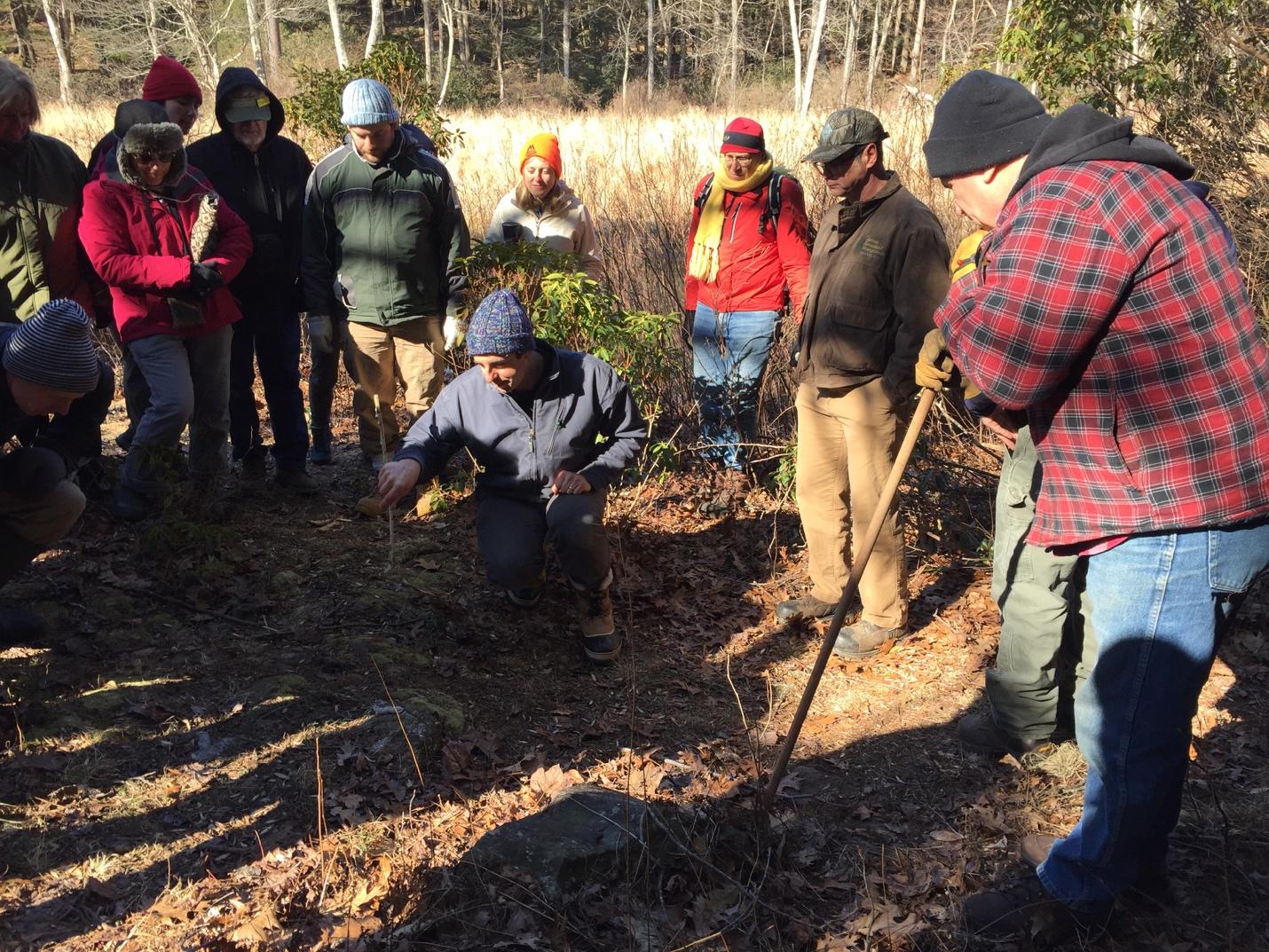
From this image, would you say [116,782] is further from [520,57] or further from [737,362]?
[520,57]

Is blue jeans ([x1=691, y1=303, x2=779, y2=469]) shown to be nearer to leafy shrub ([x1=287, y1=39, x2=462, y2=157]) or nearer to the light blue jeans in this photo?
the light blue jeans

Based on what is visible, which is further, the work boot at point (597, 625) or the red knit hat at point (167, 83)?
the red knit hat at point (167, 83)

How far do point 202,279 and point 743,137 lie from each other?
9.48ft

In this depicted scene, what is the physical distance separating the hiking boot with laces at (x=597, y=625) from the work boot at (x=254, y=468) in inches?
90.2

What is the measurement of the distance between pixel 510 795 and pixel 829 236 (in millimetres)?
2572

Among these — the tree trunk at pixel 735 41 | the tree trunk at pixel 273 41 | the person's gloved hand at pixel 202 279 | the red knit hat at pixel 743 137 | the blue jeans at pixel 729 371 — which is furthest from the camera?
the tree trunk at pixel 735 41

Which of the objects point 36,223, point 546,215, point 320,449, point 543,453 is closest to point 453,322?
point 546,215

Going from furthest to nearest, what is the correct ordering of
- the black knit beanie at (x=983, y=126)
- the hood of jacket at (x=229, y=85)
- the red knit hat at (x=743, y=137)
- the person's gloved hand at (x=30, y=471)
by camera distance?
the red knit hat at (x=743, y=137) → the hood of jacket at (x=229, y=85) → the person's gloved hand at (x=30, y=471) → the black knit beanie at (x=983, y=126)

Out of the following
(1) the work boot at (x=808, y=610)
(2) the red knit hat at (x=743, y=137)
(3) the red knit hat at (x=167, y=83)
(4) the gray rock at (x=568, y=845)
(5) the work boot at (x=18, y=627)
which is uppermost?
(3) the red knit hat at (x=167, y=83)

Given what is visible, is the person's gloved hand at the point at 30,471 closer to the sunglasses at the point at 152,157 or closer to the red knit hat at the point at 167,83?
the sunglasses at the point at 152,157

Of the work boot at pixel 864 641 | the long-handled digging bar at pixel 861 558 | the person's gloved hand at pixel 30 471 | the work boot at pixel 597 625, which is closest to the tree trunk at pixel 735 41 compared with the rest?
the work boot at pixel 864 641

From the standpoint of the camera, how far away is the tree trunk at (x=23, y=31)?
34406 mm

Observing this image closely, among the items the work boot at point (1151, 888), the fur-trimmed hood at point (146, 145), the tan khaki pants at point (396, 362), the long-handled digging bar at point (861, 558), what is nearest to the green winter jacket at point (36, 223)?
the fur-trimmed hood at point (146, 145)

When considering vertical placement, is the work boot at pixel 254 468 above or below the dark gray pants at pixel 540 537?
below
